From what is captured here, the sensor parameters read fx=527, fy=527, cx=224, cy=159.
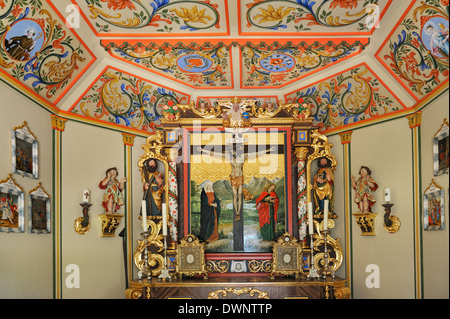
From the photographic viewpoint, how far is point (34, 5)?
5.72 metres

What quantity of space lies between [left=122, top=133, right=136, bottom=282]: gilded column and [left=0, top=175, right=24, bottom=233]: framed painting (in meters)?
2.52

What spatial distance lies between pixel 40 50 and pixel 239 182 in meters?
3.59

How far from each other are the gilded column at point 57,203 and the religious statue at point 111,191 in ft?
2.67

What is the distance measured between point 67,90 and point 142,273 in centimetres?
289

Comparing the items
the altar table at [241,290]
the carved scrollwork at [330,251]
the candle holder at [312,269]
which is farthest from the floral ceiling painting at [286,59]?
the altar table at [241,290]

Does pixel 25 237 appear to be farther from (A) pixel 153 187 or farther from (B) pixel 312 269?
(B) pixel 312 269

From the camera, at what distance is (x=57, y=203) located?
298 inches

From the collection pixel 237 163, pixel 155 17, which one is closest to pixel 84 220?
pixel 237 163

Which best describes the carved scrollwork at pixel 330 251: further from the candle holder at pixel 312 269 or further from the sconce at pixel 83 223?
the sconce at pixel 83 223

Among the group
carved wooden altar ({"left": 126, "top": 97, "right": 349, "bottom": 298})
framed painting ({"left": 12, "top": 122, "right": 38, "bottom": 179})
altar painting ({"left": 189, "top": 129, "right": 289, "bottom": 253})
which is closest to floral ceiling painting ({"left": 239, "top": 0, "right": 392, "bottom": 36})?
carved wooden altar ({"left": 126, "top": 97, "right": 349, "bottom": 298})

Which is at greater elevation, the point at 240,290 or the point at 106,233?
the point at 106,233

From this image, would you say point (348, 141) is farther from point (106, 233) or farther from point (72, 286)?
point (72, 286)

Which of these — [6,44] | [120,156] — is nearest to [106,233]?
[120,156]

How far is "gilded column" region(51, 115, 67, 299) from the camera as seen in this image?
24.1ft
